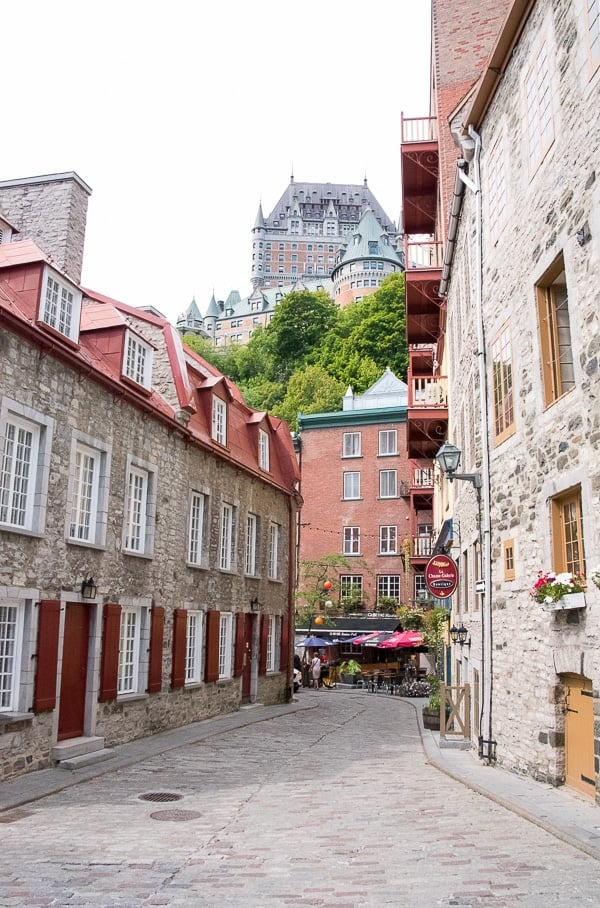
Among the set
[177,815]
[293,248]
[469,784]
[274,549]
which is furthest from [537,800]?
[293,248]

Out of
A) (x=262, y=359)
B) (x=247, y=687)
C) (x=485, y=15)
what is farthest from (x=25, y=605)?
(x=262, y=359)

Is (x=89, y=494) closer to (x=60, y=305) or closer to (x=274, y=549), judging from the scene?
(x=60, y=305)

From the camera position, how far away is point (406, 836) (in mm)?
7195

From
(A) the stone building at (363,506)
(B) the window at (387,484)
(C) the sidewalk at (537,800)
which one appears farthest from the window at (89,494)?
(B) the window at (387,484)

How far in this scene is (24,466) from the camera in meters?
10.9

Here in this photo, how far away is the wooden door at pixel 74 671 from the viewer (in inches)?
461

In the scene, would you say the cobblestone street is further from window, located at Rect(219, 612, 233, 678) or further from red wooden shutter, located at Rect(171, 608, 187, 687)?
Answer: window, located at Rect(219, 612, 233, 678)

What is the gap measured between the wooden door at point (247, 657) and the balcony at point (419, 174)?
13188 mm

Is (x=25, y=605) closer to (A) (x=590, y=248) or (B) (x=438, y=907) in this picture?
(B) (x=438, y=907)

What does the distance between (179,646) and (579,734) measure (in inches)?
349

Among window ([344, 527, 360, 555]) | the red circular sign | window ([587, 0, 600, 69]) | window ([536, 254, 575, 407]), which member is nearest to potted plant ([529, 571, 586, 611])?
window ([536, 254, 575, 407])

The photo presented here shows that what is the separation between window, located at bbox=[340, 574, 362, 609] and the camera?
3588cm

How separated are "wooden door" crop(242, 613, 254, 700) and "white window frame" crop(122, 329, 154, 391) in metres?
7.67

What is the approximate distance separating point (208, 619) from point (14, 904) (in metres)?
11.8
